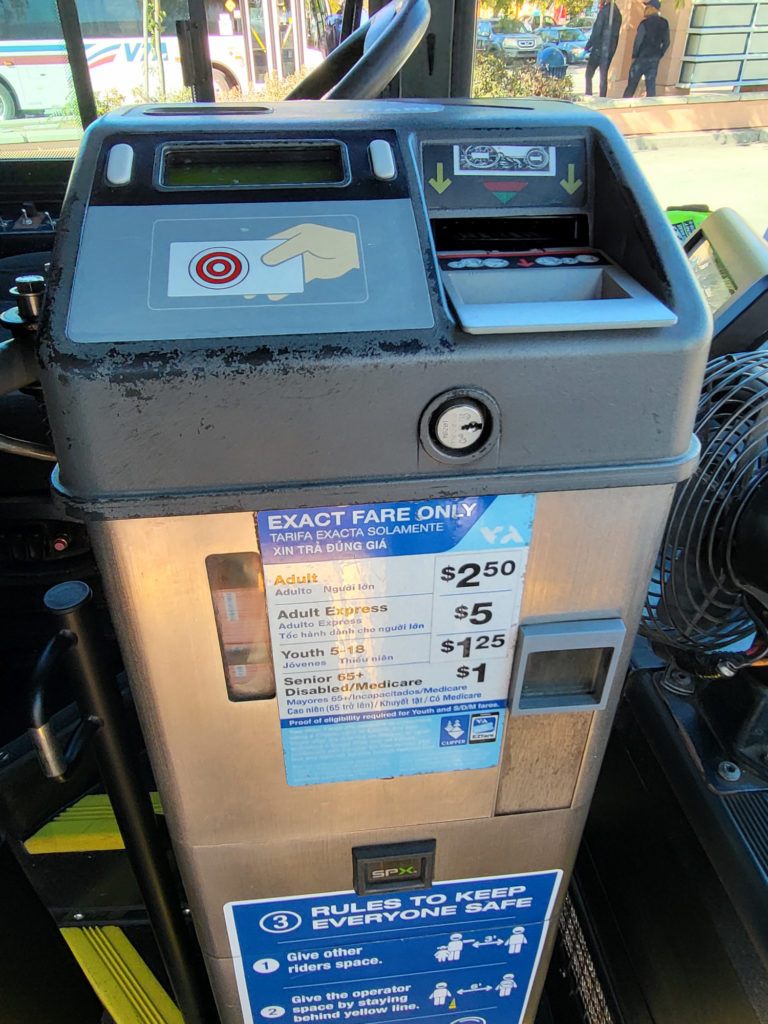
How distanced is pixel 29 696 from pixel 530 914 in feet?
2.65

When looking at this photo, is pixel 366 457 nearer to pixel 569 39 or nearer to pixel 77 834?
pixel 77 834

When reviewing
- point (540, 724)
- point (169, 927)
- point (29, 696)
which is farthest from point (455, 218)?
point (169, 927)

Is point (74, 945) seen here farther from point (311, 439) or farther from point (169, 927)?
point (311, 439)

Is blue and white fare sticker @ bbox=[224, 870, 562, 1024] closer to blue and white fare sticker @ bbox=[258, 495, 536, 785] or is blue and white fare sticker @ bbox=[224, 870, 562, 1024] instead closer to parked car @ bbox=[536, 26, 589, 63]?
blue and white fare sticker @ bbox=[258, 495, 536, 785]

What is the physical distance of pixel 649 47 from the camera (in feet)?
34.4

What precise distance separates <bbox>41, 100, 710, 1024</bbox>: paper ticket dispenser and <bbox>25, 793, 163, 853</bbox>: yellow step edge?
0.47 metres

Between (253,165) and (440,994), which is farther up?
(253,165)

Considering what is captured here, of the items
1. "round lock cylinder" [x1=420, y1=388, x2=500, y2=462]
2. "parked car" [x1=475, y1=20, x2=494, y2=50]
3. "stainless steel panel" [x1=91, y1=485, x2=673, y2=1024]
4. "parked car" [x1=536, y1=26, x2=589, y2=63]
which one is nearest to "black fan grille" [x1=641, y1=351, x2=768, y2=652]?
"stainless steel panel" [x1=91, y1=485, x2=673, y2=1024]

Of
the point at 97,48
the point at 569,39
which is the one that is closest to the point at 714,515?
the point at 97,48

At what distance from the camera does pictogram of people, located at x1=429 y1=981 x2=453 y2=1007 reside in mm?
1289

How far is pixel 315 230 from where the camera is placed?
2.69 feet

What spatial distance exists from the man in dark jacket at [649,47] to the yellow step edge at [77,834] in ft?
38.2

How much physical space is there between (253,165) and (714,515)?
74cm

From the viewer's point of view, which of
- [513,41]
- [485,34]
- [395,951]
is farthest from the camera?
[513,41]
